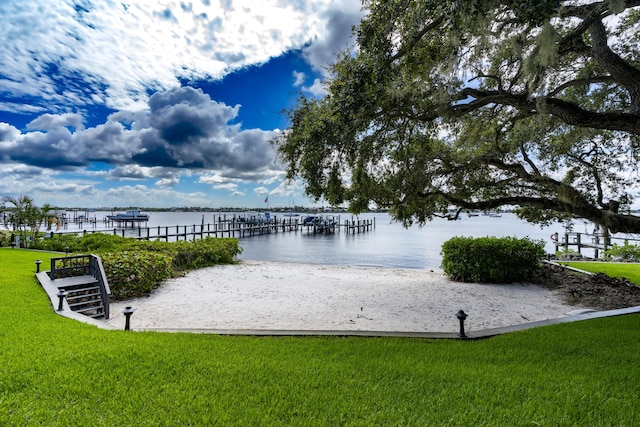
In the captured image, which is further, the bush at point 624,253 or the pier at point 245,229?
the pier at point 245,229

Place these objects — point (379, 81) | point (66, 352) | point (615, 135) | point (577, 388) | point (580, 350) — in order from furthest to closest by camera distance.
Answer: point (615, 135) < point (379, 81) < point (580, 350) < point (66, 352) < point (577, 388)

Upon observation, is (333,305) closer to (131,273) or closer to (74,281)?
(131,273)

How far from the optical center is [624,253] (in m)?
16.4

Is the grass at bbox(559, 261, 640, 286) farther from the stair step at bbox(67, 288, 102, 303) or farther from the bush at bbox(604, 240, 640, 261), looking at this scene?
the stair step at bbox(67, 288, 102, 303)

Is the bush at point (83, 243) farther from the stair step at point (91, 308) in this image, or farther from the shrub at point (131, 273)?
the stair step at point (91, 308)

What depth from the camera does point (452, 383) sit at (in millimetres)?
3404

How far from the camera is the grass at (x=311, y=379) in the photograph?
9.20 feet

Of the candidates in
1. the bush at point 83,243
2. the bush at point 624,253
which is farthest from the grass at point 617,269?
the bush at point 83,243

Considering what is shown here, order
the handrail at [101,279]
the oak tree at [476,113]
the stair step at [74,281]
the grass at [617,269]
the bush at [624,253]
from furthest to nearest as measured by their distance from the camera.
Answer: the bush at [624,253] → the grass at [617,269] → the stair step at [74,281] → the handrail at [101,279] → the oak tree at [476,113]

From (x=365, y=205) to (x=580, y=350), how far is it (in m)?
5.70

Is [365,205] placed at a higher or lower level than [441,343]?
higher

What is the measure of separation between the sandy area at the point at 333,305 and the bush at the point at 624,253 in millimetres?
8829

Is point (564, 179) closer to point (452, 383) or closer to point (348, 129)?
point (348, 129)

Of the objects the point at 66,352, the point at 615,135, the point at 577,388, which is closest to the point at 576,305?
the point at 615,135
